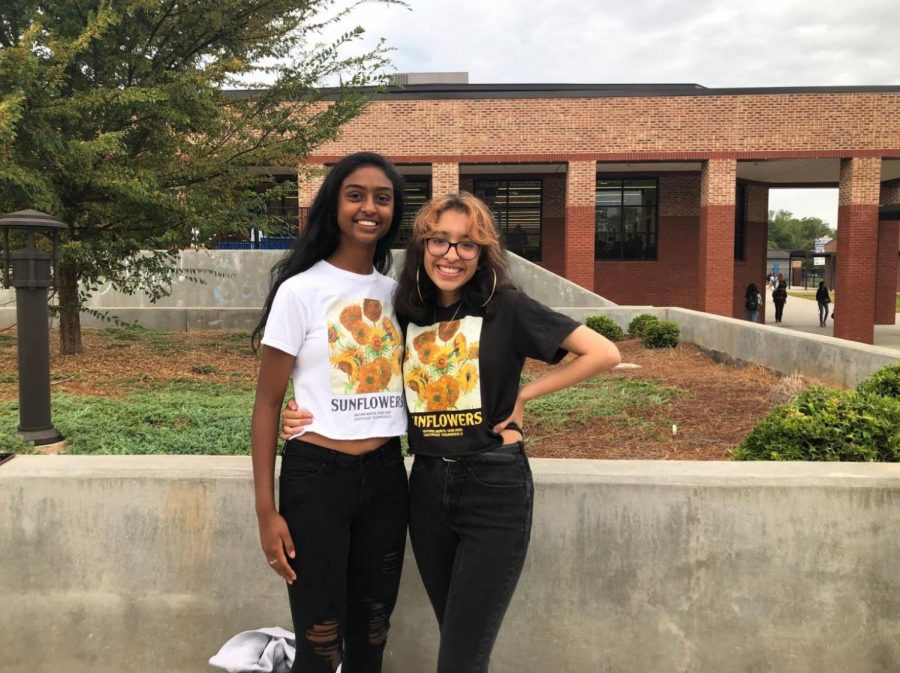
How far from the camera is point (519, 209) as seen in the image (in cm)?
2359

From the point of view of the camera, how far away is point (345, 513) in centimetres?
182

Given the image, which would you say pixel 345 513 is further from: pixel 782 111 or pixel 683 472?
pixel 782 111

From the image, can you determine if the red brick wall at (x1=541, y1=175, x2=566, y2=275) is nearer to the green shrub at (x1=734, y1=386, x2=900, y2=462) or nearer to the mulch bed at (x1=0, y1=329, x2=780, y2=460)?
the mulch bed at (x1=0, y1=329, x2=780, y2=460)

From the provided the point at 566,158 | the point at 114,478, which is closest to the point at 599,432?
the point at 114,478

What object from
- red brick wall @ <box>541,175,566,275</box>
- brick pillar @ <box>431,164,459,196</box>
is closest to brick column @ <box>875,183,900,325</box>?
red brick wall @ <box>541,175,566,275</box>

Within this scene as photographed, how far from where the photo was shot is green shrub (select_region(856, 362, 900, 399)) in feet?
13.8

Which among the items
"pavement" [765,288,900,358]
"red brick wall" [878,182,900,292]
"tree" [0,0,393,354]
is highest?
"red brick wall" [878,182,900,292]

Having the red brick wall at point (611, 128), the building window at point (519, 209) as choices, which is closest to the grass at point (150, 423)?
the red brick wall at point (611, 128)

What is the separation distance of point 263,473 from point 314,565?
0.92ft

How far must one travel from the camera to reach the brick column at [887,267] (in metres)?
24.7

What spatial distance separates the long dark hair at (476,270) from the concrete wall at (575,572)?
3.34ft

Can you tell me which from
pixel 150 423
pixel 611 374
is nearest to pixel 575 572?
pixel 150 423

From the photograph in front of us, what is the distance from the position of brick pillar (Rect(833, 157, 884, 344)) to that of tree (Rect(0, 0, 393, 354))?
15146 millimetres

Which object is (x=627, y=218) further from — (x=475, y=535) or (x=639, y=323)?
(x=475, y=535)
